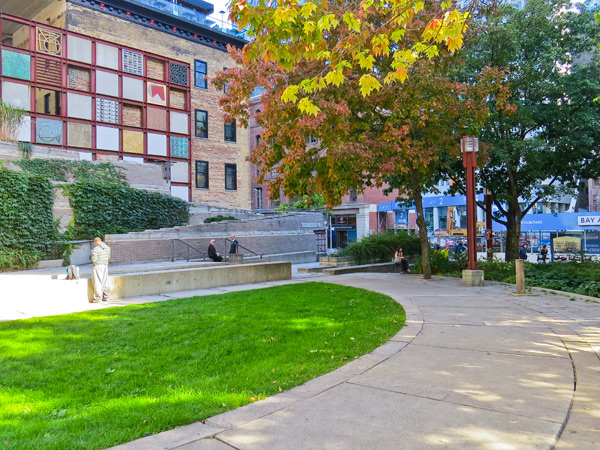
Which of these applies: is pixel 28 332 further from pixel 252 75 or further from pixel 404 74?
pixel 252 75

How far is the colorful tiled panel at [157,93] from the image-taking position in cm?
3138

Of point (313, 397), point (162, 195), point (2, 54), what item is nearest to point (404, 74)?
point (313, 397)

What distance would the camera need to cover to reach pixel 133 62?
1207 inches

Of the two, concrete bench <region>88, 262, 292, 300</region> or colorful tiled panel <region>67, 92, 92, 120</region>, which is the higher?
colorful tiled panel <region>67, 92, 92, 120</region>

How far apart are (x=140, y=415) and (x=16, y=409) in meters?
1.24

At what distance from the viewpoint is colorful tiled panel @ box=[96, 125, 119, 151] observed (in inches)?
1133

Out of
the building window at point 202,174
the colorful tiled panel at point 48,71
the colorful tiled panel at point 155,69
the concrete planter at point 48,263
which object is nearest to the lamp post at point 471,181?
the concrete planter at point 48,263

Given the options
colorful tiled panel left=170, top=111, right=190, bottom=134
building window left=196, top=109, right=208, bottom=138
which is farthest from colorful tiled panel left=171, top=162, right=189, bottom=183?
building window left=196, top=109, right=208, bottom=138

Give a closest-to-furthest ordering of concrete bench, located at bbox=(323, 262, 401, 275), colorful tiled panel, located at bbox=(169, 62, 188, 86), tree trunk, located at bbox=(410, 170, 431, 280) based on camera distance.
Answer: tree trunk, located at bbox=(410, 170, 431, 280) → concrete bench, located at bbox=(323, 262, 401, 275) → colorful tiled panel, located at bbox=(169, 62, 188, 86)

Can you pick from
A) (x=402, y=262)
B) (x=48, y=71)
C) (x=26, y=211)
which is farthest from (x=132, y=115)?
(x=402, y=262)

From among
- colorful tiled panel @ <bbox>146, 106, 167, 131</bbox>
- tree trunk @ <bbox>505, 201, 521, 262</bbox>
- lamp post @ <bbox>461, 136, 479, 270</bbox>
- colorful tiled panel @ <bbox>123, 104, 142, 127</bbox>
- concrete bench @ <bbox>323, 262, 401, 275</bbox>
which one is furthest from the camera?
colorful tiled panel @ <bbox>146, 106, 167, 131</bbox>

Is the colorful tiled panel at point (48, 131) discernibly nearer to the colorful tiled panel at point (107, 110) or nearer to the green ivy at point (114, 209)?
the colorful tiled panel at point (107, 110)

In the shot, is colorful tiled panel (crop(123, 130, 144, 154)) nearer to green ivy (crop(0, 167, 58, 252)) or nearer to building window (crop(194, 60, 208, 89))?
building window (crop(194, 60, 208, 89))

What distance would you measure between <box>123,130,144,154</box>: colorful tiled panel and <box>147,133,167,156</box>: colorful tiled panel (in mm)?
630
